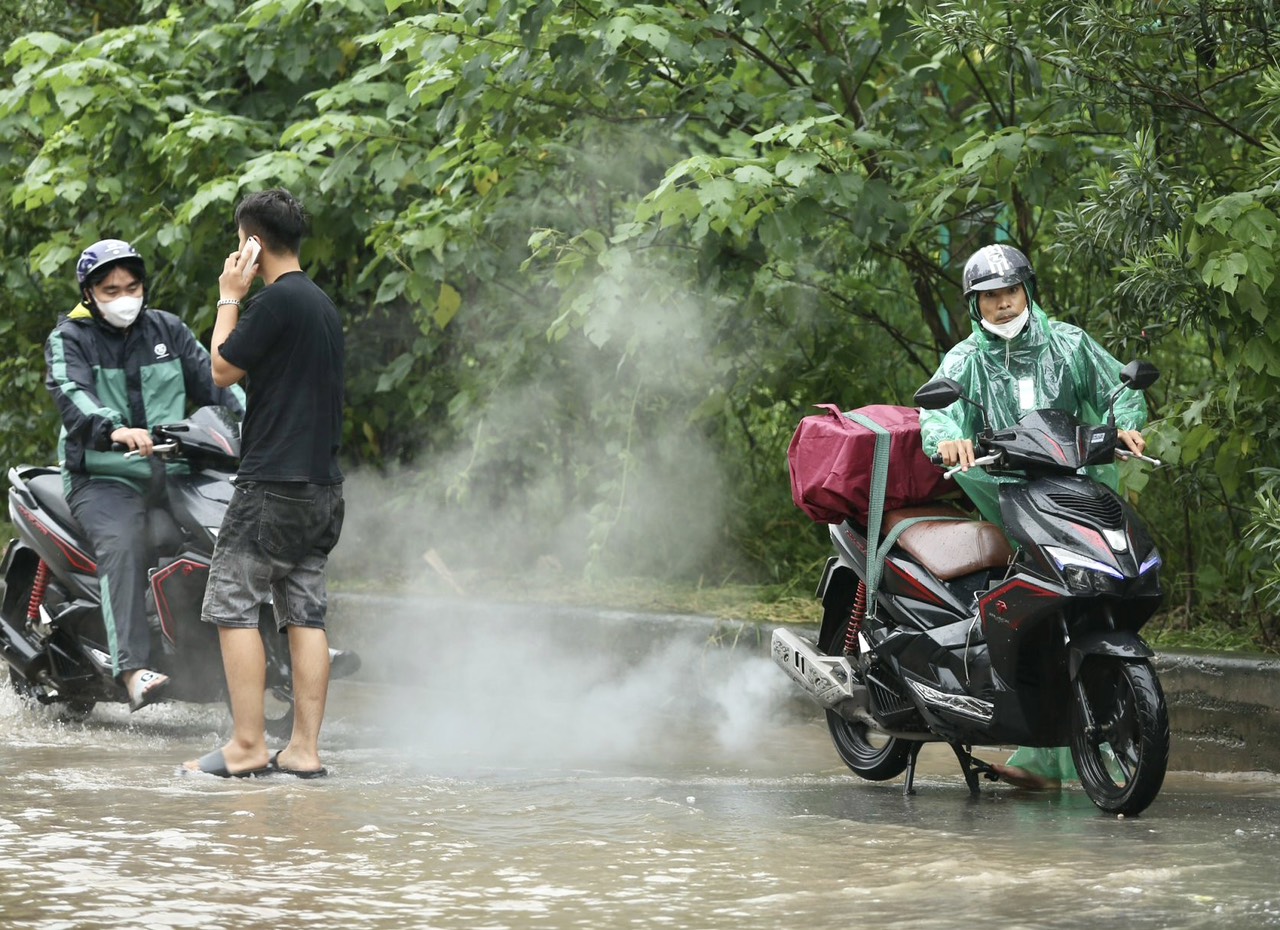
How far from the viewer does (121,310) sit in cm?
714

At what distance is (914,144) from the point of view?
8094 mm

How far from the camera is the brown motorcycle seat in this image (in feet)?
18.9

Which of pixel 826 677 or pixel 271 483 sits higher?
pixel 271 483

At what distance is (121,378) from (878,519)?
10.3ft

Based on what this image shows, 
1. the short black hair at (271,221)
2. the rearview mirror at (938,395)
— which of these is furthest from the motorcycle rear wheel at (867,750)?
the short black hair at (271,221)

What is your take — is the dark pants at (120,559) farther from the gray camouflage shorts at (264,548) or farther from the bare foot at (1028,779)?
the bare foot at (1028,779)

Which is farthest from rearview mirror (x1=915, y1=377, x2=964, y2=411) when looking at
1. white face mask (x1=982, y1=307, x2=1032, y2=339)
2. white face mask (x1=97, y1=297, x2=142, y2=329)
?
white face mask (x1=97, y1=297, x2=142, y2=329)

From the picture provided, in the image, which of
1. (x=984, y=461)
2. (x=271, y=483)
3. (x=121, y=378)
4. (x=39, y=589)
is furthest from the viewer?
(x=39, y=589)

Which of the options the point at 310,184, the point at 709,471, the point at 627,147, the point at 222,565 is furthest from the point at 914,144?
the point at 222,565

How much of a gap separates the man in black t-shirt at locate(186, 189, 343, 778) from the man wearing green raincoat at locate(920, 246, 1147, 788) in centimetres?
206

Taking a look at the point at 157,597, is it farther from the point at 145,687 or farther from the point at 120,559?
the point at 145,687

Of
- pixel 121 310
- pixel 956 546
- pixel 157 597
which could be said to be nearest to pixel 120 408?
pixel 121 310

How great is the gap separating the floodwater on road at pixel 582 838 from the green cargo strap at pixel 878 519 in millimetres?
742

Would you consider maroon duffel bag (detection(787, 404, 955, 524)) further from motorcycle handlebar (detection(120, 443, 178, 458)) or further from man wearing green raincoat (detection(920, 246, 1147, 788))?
motorcycle handlebar (detection(120, 443, 178, 458))
